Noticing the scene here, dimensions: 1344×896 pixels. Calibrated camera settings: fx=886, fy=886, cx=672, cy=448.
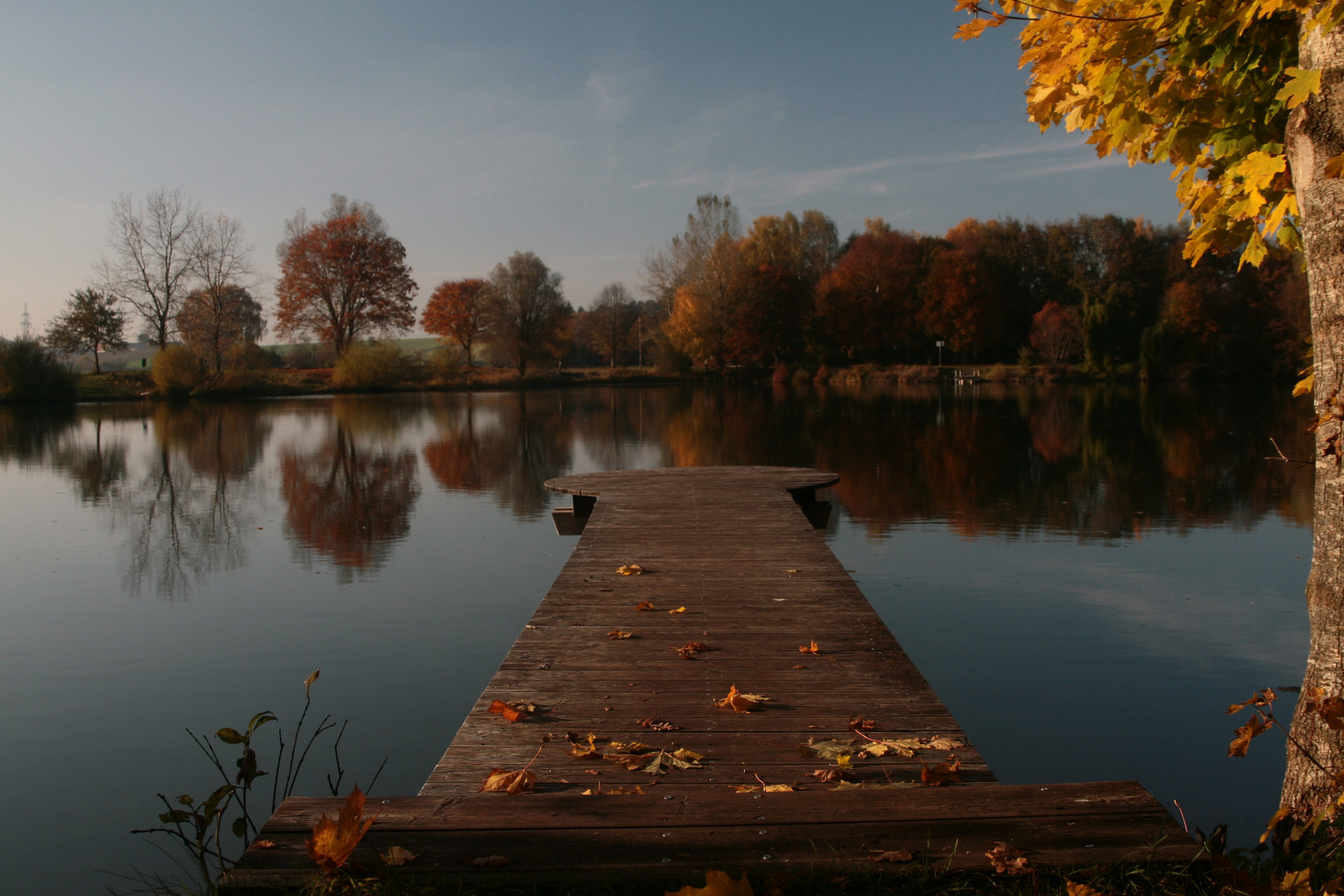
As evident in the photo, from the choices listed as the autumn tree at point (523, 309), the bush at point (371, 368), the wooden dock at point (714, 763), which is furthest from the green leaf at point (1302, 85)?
the autumn tree at point (523, 309)

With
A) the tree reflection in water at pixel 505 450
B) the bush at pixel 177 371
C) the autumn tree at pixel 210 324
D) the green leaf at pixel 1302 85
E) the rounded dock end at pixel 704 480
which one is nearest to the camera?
the green leaf at pixel 1302 85

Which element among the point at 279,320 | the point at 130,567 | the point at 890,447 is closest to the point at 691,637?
the point at 130,567

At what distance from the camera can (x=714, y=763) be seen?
282cm

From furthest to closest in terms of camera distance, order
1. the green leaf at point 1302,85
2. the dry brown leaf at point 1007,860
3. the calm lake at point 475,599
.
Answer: the calm lake at point 475,599 → the green leaf at point 1302,85 → the dry brown leaf at point 1007,860

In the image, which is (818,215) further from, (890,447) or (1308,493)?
(1308,493)

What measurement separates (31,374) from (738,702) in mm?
42802

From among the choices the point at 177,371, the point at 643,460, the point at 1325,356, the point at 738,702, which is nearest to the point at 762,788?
the point at 738,702

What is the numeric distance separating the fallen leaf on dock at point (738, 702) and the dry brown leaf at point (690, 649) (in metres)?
0.54

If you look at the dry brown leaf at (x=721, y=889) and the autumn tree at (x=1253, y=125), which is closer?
the dry brown leaf at (x=721, y=889)

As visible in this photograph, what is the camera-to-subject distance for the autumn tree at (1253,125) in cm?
247

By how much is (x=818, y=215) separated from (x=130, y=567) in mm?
63221

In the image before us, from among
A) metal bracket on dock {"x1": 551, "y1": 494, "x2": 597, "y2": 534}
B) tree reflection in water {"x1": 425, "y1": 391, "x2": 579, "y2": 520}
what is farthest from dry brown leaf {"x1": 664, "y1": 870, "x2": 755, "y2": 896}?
tree reflection in water {"x1": 425, "y1": 391, "x2": 579, "y2": 520}

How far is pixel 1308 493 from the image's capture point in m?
11.9

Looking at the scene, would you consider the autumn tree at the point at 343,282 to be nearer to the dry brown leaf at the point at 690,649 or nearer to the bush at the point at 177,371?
the bush at the point at 177,371
